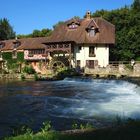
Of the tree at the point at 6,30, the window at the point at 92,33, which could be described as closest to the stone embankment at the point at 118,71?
the window at the point at 92,33

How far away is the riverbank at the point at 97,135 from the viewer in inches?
341

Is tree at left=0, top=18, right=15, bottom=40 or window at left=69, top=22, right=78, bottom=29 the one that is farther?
tree at left=0, top=18, right=15, bottom=40

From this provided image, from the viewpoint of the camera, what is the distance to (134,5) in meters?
65.8

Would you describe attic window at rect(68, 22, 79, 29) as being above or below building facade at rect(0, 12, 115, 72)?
above

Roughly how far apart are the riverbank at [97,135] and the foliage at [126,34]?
50.2m

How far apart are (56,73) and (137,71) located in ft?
36.8

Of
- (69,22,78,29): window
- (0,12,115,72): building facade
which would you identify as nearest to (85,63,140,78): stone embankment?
(0,12,115,72): building facade

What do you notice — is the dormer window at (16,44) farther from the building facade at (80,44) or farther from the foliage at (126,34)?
the foliage at (126,34)

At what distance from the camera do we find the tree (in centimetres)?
9119

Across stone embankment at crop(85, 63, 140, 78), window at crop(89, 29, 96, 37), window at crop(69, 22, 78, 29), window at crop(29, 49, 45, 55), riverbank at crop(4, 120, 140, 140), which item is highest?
window at crop(69, 22, 78, 29)

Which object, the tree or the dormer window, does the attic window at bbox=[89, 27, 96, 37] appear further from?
the tree

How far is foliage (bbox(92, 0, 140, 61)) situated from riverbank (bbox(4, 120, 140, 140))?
165 ft

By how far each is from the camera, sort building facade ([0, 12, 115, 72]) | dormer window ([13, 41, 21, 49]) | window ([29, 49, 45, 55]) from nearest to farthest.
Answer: building facade ([0, 12, 115, 72]), window ([29, 49, 45, 55]), dormer window ([13, 41, 21, 49])

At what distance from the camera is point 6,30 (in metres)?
94.0
